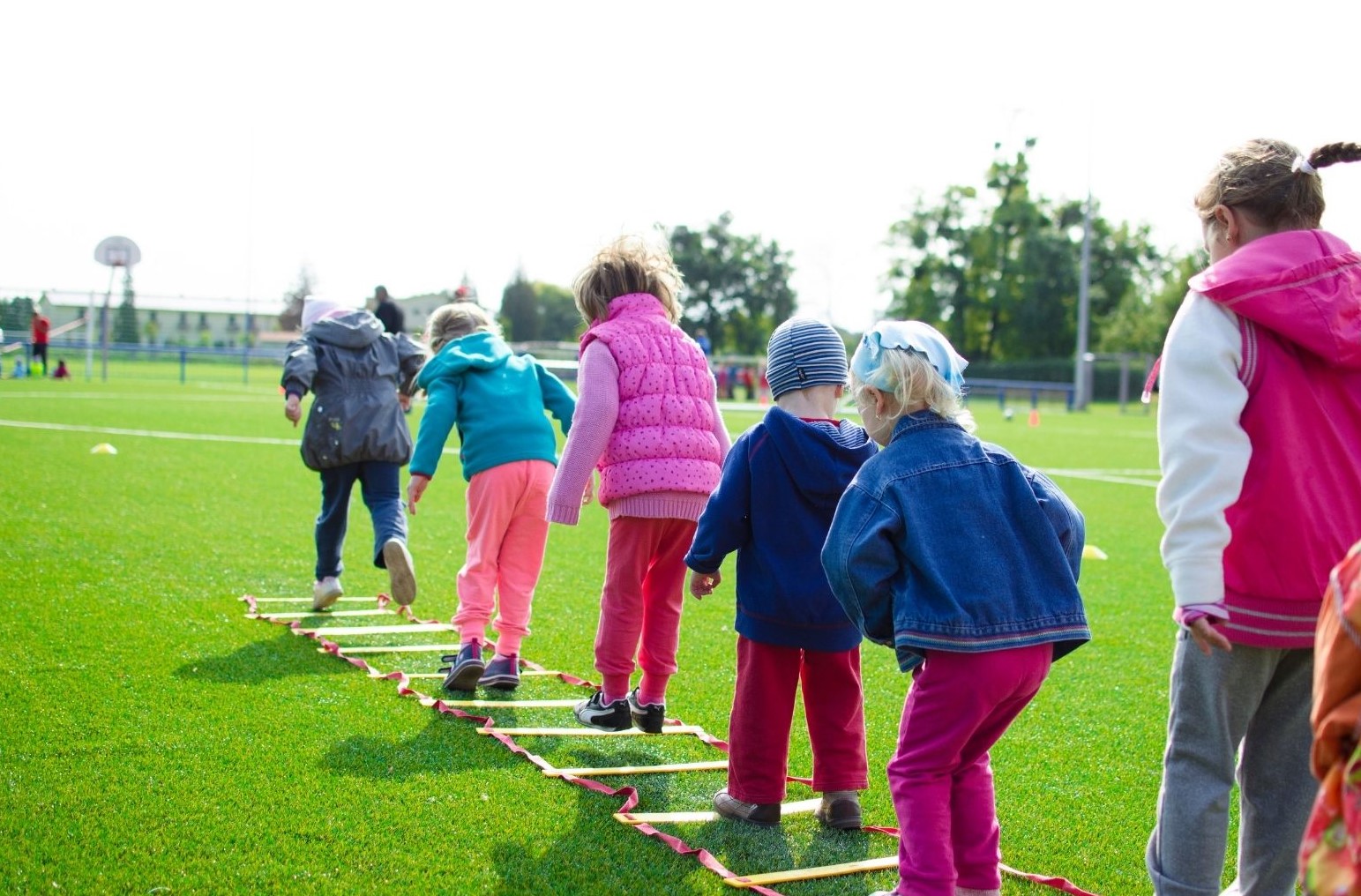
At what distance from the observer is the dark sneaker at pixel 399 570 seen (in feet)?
19.7

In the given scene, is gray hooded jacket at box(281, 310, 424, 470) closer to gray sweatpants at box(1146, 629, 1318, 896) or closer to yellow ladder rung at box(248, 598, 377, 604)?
yellow ladder rung at box(248, 598, 377, 604)

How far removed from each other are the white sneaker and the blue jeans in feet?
0.16

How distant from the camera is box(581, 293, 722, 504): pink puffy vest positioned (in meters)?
4.58

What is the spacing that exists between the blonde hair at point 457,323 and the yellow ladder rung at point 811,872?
10.2 ft

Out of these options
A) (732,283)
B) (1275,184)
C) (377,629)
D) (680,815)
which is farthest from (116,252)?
(732,283)

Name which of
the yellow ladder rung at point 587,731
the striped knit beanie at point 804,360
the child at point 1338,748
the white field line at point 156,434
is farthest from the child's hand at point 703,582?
the white field line at point 156,434

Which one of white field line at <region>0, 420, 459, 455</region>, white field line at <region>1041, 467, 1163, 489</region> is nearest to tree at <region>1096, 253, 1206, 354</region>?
white field line at <region>1041, 467, 1163, 489</region>

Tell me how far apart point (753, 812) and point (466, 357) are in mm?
2504

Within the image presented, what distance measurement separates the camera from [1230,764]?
9.18ft

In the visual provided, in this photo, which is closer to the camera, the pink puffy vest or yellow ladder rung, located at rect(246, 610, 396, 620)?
the pink puffy vest

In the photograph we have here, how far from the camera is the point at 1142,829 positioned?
152 inches

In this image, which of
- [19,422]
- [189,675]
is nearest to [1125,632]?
[189,675]

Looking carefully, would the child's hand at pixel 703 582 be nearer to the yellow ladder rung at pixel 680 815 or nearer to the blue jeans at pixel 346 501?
the yellow ladder rung at pixel 680 815

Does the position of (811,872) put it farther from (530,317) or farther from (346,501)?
(530,317)
